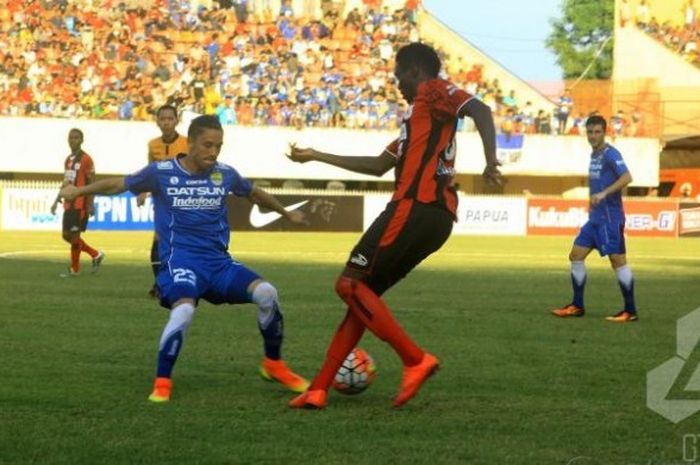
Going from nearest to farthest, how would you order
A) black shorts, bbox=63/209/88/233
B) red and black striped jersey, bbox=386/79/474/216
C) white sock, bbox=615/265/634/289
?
red and black striped jersey, bbox=386/79/474/216 → white sock, bbox=615/265/634/289 → black shorts, bbox=63/209/88/233

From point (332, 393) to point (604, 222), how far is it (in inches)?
265

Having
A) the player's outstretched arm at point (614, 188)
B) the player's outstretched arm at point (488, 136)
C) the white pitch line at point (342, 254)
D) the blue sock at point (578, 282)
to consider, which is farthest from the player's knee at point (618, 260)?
the white pitch line at point (342, 254)

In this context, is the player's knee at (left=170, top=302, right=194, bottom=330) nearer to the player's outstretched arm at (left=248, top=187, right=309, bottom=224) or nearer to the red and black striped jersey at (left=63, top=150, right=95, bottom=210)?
the player's outstretched arm at (left=248, top=187, right=309, bottom=224)

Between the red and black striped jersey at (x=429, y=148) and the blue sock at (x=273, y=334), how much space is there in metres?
1.28

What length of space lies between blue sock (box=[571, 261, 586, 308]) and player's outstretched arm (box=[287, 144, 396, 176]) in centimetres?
677

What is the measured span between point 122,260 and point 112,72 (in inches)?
819

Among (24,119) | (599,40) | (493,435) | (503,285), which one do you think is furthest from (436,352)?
(599,40)

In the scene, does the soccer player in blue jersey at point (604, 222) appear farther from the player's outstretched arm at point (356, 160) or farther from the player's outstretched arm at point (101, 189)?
the player's outstretched arm at point (101, 189)

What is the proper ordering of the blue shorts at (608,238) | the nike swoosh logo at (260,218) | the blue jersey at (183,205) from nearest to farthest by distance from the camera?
the blue jersey at (183,205), the blue shorts at (608,238), the nike swoosh logo at (260,218)

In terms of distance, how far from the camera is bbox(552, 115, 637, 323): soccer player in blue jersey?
14250 millimetres

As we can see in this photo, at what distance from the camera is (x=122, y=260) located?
24281 millimetres

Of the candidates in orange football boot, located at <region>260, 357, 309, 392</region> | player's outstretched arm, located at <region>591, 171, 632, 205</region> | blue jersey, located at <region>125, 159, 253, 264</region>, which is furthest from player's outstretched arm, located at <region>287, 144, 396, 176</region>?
player's outstretched arm, located at <region>591, 171, 632, 205</region>

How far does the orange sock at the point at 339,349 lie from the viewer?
788cm

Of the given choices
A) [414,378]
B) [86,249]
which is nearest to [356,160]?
[414,378]
